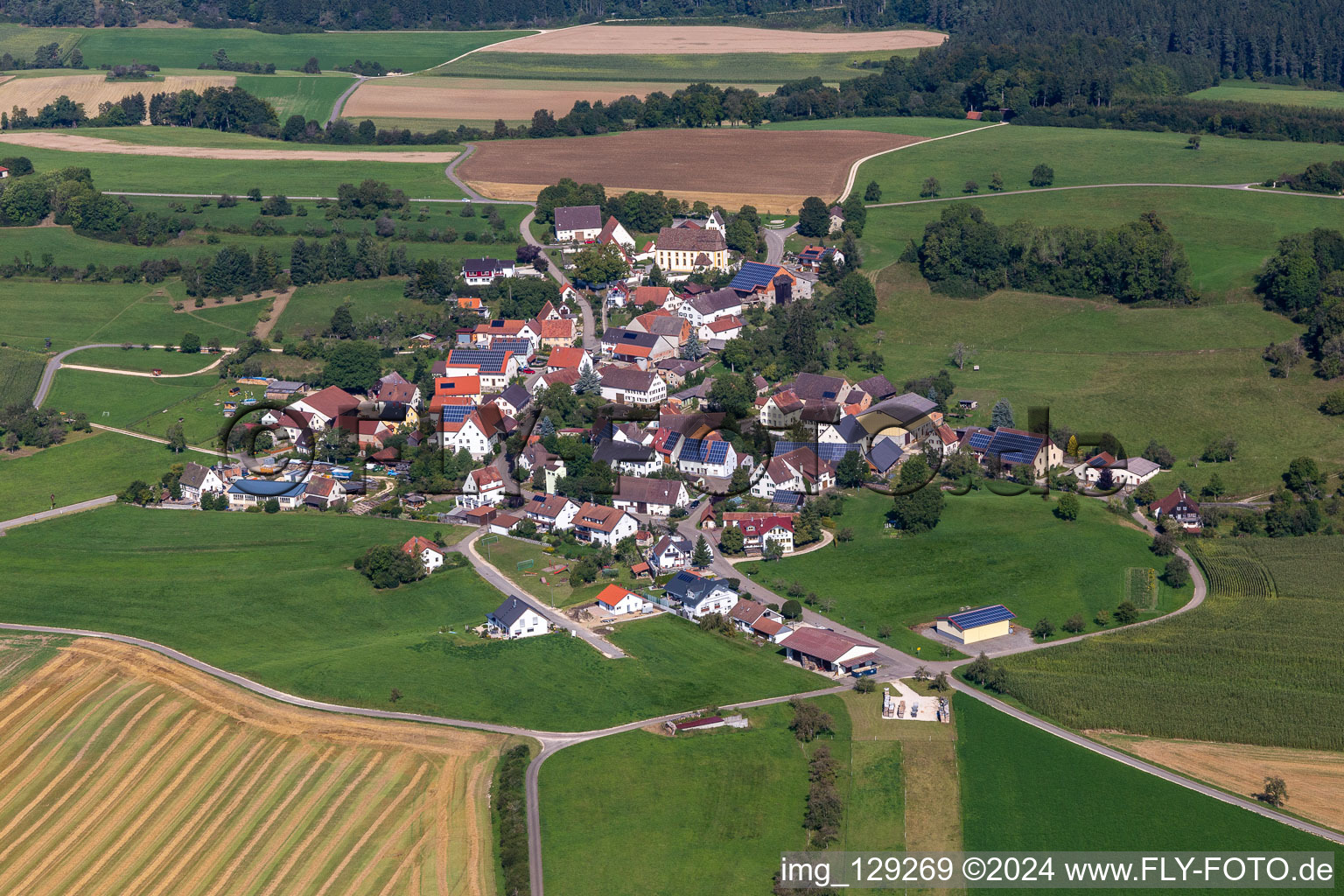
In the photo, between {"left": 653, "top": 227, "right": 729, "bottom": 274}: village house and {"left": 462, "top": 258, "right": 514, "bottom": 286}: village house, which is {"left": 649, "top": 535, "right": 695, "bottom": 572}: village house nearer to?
{"left": 462, "top": 258, "right": 514, "bottom": 286}: village house

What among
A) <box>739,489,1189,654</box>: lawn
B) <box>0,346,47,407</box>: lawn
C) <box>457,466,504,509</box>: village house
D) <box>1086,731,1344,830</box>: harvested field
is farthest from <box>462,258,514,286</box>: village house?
<box>1086,731,1344,830</box>: harvested field

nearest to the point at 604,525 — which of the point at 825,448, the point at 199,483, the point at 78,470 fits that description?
the point at 825,448

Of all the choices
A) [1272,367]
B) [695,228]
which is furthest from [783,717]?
[695,228]

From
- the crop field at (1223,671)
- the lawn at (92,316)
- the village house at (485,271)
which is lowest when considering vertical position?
the crop field at (1223,671)

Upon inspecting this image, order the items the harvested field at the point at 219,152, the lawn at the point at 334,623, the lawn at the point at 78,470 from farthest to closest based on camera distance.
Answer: the harvested field at the point at 219,152
the lawn at the point at 78,470
the lawn at the point at 334,623

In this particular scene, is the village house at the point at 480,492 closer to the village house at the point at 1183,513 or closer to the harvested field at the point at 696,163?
the village house at the point at 1183,513

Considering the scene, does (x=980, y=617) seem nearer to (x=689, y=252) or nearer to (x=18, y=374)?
(x=689, y=252)

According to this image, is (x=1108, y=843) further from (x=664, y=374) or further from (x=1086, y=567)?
(x=664, y=374)

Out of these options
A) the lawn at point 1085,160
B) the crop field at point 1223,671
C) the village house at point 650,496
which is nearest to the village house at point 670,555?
the village house at point 650,496
